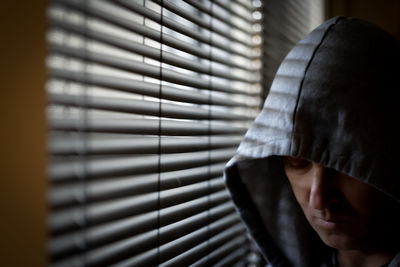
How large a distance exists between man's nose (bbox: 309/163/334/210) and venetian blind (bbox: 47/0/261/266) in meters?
0.30

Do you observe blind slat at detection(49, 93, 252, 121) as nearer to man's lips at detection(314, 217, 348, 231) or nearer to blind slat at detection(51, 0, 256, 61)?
blind slat at detection(51, 0, 256, 61)

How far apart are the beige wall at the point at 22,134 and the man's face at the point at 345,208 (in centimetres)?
57

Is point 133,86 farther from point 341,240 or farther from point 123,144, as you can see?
point 341,240

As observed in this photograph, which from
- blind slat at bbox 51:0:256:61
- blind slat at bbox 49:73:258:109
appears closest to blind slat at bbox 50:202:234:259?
blind slat at bbox 49:73:258:109

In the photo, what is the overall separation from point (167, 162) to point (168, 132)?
7cm

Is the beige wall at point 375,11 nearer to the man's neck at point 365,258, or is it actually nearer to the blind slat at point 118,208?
the man's neck at point 365,258

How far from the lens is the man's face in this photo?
2.55 feet

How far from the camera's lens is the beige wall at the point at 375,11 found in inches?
66.6

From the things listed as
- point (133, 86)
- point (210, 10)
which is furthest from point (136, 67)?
point (210, 10)

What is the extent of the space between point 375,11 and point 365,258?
1.34m

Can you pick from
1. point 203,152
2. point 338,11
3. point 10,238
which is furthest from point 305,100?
point 338,11

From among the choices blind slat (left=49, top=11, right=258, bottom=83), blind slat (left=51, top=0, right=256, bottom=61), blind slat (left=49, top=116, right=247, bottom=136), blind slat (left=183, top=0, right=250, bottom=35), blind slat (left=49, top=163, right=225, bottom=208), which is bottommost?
blind slat (left=49, top=163, right=225, bottom=208)

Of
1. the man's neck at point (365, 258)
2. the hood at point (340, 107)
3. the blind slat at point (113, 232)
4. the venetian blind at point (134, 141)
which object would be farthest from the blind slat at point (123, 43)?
the man's neck at point (365, 258)

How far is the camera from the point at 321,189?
77 cm
